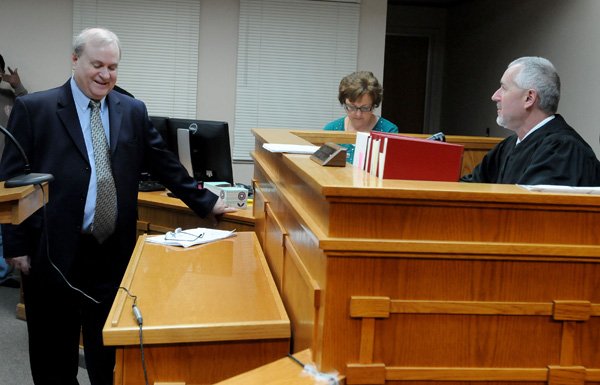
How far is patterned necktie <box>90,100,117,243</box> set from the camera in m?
2.73

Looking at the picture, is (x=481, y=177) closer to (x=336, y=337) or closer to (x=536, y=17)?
(x=336, y=337)

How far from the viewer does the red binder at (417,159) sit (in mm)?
1682

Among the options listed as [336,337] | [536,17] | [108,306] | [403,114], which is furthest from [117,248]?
[403,114]

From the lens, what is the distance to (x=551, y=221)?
155 centimetres

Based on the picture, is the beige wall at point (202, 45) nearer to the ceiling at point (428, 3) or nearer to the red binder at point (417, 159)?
the ceiling at point (428, 3)

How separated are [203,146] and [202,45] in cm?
260

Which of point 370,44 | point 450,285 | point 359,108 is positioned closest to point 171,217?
Result: point 359,108

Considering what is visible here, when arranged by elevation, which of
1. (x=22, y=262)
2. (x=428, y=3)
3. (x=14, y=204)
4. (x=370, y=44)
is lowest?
(x=22, y=262)

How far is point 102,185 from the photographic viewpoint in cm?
273

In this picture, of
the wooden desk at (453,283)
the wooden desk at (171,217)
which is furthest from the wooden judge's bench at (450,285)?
the wooden desk at (171,217)

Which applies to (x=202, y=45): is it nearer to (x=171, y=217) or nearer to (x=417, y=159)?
(x=171, y=217)

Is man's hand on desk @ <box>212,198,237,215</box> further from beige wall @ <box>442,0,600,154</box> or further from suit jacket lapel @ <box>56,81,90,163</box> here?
beige wall @ <box>442,0,600,154</box>

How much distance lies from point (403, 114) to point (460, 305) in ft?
26.8

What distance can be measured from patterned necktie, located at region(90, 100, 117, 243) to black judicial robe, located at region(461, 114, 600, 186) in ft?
5.06
